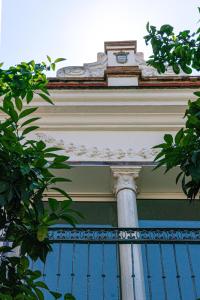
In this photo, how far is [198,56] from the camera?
4.93 meters

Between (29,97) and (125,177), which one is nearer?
(29,97)

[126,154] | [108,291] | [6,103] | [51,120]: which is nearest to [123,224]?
[108,291]

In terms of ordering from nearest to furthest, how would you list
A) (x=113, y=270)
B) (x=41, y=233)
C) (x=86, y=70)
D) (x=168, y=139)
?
(x=41, y=233)
(x=168, y=139)
(x=113, y=270)
(x=86, y=70)

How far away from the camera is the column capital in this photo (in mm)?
7863

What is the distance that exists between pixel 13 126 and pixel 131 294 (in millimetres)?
2925

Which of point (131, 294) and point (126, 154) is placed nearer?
point (131, 294)

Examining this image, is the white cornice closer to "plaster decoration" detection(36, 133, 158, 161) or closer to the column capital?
the column capital

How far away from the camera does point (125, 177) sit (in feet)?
26.2

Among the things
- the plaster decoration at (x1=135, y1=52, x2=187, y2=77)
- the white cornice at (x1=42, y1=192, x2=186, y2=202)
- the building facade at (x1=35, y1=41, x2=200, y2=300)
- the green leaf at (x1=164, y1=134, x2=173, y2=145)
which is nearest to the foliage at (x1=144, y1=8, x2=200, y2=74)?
the green leaf at (x1=164, y1=134, x2=173, y2=145)

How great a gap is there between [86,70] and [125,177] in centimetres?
299

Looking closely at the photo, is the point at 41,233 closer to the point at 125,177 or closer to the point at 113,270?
the point at 113,270

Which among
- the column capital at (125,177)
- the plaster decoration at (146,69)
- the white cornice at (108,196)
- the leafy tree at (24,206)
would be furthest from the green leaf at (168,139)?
the plaster decoration at (146,69)

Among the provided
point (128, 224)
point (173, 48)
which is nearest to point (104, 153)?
point (128, 224)

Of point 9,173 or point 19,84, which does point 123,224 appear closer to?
point 19,84
